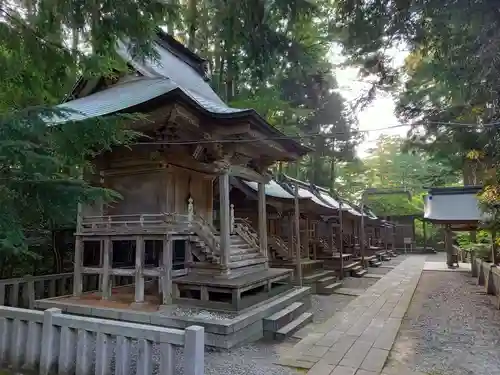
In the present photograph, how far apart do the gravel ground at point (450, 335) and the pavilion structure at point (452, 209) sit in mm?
5660

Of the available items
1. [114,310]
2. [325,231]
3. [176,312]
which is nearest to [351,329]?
[176,312]

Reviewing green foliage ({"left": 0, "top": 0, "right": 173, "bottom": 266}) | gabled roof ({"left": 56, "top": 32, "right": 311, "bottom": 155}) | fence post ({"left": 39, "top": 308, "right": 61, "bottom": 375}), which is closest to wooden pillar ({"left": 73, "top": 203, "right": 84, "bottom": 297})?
gabled roof ({"left": 56, "top": 32, "right": 311, "bottom": 155})

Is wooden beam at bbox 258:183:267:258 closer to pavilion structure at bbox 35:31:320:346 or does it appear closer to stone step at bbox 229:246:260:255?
pavilion structure at bbox 35:31:320:346

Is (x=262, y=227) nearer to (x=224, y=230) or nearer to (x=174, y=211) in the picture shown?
(x=224, y=230)

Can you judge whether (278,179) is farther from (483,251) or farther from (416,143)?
(483,251)

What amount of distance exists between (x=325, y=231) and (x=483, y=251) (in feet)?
25.0

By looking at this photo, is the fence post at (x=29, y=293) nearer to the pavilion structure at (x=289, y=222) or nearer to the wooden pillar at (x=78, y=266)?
the wooden pillar at (x=78, y=266)

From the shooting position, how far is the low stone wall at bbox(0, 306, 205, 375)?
3621 millimetres

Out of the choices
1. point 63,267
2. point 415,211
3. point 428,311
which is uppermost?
point 415,211

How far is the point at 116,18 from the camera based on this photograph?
3.86m

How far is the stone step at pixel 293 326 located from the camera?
6.18 m

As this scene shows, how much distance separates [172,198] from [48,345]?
156 inches

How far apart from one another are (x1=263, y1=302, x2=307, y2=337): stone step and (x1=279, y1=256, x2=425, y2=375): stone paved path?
548mm

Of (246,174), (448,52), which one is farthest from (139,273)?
(448,52)
